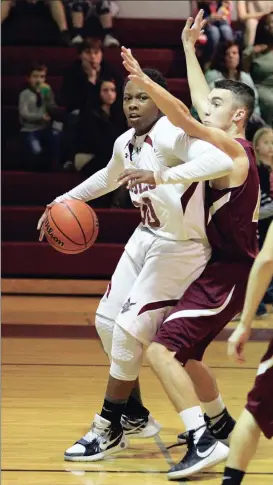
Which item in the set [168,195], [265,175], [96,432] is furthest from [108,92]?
[96,432]

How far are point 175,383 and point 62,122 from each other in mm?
7110

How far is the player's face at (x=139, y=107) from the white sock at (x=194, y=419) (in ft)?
4.29

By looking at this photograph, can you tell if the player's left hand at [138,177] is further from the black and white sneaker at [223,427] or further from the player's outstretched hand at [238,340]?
the black and white sneaker at [223,427]

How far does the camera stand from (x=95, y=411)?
5473 millimetres

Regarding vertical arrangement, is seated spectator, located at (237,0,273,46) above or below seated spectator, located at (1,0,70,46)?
above

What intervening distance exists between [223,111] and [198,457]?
5.00ft

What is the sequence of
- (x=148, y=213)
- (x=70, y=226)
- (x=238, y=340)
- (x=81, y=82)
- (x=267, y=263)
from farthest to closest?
1. (x=81, y=82)
2. (x=70, y=226)
3. (x=148, y=213)
4. (x=238, y=340)
5. (x=267, y=263)

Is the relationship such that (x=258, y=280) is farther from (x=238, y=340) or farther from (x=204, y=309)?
(x=204, y=309)

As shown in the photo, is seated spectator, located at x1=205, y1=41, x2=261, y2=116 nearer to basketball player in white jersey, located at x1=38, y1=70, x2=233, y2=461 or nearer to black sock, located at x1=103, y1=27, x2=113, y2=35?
black sock, located at x1=103, y1=27, x2=113, y2=35

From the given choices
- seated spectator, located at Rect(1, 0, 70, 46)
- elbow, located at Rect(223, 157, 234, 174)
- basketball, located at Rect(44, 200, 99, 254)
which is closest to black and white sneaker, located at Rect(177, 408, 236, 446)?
basketball, located at Rect(44, 200, 99, 254)

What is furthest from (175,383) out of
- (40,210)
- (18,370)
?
(40,210)

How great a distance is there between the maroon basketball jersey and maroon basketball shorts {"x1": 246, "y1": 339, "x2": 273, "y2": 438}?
104cm

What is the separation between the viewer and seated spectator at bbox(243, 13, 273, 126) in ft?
36.0

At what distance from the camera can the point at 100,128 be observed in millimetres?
10430
